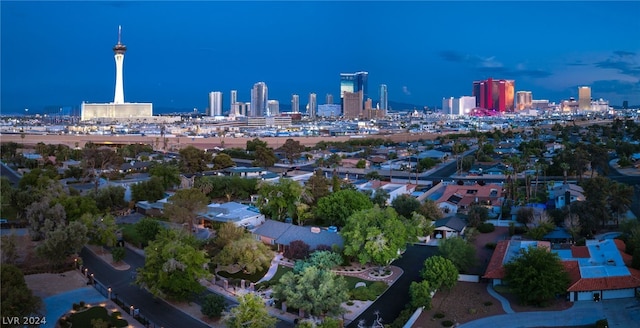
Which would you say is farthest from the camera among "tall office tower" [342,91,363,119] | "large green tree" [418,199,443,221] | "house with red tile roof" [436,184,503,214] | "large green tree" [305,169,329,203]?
"tall office tower" [342,91,363,119]

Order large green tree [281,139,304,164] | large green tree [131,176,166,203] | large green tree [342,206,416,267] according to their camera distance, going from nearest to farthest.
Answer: large green tree [342,206,416,267]
large green tree [131,176,166,203]
large green tree [281,139,304,164]

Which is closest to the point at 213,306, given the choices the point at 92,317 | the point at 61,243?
the point at 92,317

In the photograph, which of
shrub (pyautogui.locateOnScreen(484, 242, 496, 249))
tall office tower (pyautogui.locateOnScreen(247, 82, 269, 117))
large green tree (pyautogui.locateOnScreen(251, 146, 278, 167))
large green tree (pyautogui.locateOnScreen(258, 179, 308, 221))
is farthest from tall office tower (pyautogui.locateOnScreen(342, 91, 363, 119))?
shrub (pyautogui.locateOnScreen(484, 242, 496, 249))

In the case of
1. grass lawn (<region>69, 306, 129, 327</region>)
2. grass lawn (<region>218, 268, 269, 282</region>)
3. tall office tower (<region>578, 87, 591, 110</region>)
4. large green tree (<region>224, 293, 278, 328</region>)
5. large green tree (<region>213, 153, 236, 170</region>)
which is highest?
tall office tower (<region>578, 87, 591, 110</region>)

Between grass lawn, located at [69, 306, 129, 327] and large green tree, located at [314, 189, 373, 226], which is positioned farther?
large green tree, located at [314, 189, 373, 226]

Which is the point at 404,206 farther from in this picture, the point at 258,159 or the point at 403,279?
the point at 258,159

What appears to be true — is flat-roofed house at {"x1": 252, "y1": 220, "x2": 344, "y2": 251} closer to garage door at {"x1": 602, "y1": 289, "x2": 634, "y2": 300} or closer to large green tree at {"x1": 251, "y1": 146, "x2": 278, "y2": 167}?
garage door at {"x1": 602, "y1": 289, "x2": 634, "y2": 300}
